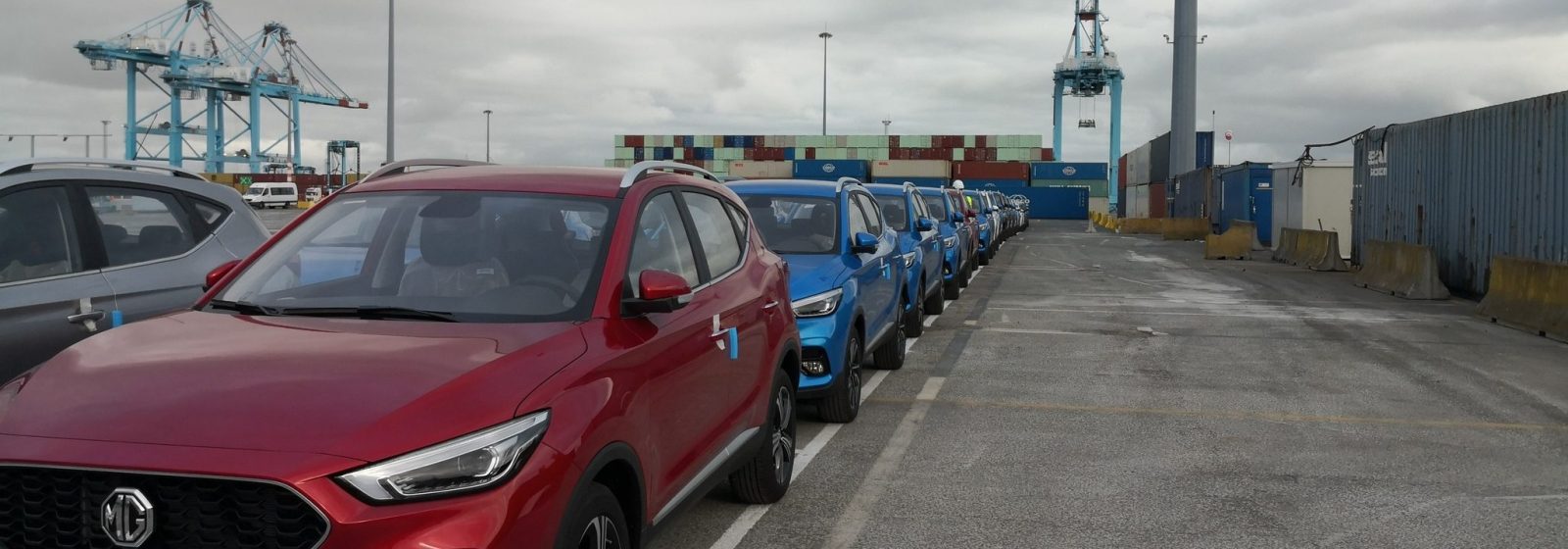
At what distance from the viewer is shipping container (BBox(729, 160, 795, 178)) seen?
295ft

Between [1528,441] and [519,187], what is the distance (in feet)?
20.5

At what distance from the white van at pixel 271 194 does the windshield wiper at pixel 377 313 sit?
80.4 m

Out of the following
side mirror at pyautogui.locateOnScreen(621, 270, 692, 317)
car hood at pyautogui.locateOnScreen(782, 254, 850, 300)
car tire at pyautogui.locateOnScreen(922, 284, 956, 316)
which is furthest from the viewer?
car tire at pyautogui.locateOnScreen(922, 284, 956, 316)

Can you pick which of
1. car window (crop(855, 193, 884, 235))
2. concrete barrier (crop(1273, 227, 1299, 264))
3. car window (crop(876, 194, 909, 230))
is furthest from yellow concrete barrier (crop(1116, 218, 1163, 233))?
car window (crop(855, 193, 884, 235))

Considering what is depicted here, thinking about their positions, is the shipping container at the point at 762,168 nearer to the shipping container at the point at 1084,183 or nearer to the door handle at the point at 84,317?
the shipping container at the point at 1084,183

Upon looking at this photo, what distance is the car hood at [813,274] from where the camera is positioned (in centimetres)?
758

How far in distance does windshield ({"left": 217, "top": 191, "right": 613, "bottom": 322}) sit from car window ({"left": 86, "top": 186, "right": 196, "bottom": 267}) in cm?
179

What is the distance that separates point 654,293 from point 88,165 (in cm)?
346

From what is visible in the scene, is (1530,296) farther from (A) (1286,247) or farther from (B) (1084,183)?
(B) (1084,183)

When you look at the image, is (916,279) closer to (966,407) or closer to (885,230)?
(885,230)

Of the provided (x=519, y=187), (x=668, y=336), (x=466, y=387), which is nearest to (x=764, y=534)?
(x=668, y=336)

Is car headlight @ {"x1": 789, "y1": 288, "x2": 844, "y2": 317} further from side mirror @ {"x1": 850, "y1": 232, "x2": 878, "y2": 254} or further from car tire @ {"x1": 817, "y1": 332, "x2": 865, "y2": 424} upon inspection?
side mirror @ {"x1": 850, "y1": 232, "x2": 878, "y2": 254}

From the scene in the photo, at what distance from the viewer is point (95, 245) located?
18.5ft

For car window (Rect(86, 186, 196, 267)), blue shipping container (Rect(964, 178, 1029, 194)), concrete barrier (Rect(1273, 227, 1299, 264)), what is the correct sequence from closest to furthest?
car window (Rect(86, 186, 196, 267))
concrete barrier (Rect(1273, 227, 1299, 264))
blue shipping container (Rect(964, 178, 1029, 194))
